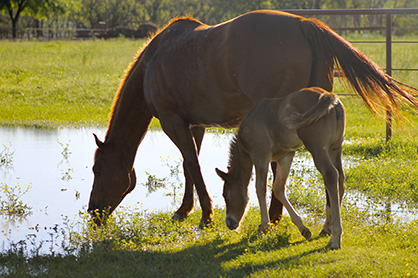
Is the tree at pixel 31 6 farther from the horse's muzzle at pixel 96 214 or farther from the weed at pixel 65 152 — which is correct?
the horse's muzzle at pixel 96 214

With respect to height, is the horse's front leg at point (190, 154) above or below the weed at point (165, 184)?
above

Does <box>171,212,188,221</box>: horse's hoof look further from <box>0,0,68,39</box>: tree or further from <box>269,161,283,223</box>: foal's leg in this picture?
<box>0,0,68,39</box>: tree

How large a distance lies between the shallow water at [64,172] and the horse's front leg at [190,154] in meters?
0.70

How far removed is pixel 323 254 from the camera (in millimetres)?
5047

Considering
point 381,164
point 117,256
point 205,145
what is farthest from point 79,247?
point 205,145

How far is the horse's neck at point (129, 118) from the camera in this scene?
7000 mm

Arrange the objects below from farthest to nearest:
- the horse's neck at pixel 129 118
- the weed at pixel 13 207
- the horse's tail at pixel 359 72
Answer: the weed at pixel 13 207
the horse's neck at pixel 129 118
the horse's tail at pixel 359 72

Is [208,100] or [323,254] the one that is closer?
[323,254]

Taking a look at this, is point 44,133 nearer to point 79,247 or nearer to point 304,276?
point 79,247

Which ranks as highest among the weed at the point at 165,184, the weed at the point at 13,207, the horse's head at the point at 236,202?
the horse's head at the point at 236,202

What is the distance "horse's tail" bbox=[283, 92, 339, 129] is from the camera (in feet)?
16.7

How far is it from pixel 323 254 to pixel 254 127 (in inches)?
49.4

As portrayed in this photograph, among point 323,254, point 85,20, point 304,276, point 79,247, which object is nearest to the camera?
point 304,276

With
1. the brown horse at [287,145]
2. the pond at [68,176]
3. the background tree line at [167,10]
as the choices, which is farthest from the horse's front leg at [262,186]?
the background tree line at [167,10]
